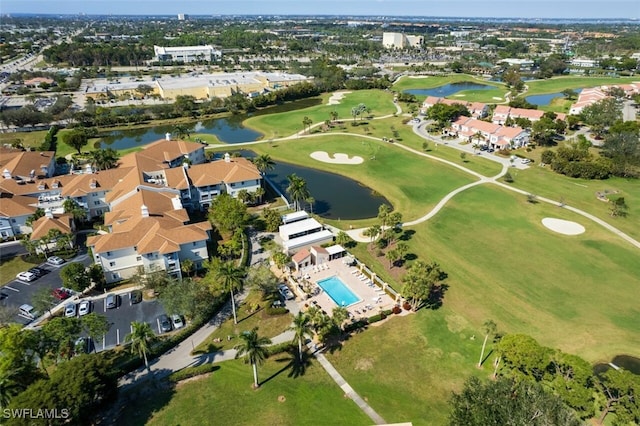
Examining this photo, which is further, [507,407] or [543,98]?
[543,98]

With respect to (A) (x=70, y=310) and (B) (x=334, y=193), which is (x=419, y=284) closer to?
(B) (x=334, y=193)

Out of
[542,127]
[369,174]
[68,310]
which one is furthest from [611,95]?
[68,310]

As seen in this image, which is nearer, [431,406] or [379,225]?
[431,406]

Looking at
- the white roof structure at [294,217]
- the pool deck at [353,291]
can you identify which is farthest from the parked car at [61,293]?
the white roof structure at [294,217]

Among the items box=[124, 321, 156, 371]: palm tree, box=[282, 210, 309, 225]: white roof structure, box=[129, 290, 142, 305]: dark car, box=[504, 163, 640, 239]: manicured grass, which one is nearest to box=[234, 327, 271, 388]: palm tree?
box=[124, 321, 156, 371]: palm tree

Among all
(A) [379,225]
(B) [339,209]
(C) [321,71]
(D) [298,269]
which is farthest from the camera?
(C) [321,71]

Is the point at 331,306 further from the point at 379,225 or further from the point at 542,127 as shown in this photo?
the point at 542,127

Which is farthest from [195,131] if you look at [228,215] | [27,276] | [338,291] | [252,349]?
[252,349]

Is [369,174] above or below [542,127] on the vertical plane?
below
